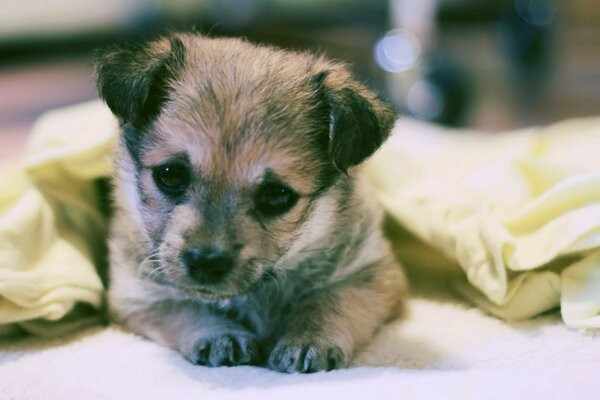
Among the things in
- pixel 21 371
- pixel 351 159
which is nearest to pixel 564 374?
pixel 351 159

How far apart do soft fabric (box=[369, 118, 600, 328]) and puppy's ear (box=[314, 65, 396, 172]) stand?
0.42 m

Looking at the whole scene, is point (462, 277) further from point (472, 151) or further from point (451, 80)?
point (451, 80)

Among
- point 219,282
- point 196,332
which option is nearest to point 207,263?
point 219,282

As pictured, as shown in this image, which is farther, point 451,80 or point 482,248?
point 451,80

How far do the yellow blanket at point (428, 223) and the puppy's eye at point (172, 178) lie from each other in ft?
1.22

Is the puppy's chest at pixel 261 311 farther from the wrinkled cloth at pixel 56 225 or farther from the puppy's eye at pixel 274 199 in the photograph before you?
the wrinkled cloth at pixel 56 225

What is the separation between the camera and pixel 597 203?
178cm

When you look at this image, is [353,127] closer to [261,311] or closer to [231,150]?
[231,150]

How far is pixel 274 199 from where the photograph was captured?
5.19 ft

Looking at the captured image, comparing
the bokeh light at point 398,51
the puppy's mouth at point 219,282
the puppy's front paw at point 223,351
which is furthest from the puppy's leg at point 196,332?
the bokeh light at point 398,51

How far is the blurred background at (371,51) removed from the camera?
4.04 metres

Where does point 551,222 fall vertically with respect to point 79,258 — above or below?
above

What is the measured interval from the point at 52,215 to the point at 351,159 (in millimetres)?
875

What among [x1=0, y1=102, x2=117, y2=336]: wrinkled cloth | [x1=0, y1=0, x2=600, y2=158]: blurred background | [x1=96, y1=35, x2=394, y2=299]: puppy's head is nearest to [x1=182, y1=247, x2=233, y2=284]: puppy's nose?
[x1=96, y1=35, x2=394, y2=299]: puppy's head
